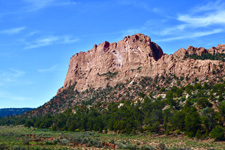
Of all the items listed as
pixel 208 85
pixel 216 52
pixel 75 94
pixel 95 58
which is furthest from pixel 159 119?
pixel 95 58

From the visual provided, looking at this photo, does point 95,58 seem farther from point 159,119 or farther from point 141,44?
point 159,119

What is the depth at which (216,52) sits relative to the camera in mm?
114750

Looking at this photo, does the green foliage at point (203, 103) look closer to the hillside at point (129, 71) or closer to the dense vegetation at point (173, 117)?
the dense vegetation at point (173, 117)

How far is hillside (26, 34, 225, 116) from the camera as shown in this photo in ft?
303

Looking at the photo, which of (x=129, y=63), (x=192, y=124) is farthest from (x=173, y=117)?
(x=129, y=63)

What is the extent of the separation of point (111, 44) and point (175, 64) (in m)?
55.6

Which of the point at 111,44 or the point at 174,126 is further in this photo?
the point at 111,44

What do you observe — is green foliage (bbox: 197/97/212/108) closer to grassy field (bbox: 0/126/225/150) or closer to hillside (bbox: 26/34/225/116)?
grassy field (bbox: 0/126/225/150)

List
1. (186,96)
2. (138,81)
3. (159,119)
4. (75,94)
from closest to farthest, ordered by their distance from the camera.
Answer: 1. (159,119)
2. (186,96)
3. (138,81)
4. (75,94)

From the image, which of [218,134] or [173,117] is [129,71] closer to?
[173,117]

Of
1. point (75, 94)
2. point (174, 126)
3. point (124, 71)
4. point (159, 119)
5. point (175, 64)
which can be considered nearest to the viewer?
point (174, 126)

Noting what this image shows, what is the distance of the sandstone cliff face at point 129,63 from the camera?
316ft

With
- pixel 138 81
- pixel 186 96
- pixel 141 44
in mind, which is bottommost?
pixel 186 96

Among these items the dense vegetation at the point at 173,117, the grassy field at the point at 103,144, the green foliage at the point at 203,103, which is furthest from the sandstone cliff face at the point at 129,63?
the grassy field at the point at 103,144
